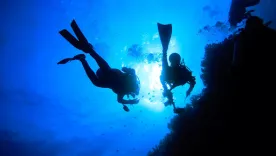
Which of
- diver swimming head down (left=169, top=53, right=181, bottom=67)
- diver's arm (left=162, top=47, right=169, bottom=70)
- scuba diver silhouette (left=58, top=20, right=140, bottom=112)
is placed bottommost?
diver's arm (left=162, top=47, right=169, bottom=70)

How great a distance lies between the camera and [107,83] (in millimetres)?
6754

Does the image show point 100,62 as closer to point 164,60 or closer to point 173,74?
point 164,60

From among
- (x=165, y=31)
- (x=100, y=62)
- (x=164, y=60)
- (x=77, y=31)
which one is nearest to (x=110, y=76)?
(x=100, y=62)

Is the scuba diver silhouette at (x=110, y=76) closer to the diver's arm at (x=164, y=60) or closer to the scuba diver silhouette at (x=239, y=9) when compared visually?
the diver's arm at (x=164, y=60)

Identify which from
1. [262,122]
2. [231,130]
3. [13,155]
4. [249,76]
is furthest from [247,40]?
[13,155]

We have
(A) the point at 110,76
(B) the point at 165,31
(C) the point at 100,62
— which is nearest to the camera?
(B) the point at 165,31

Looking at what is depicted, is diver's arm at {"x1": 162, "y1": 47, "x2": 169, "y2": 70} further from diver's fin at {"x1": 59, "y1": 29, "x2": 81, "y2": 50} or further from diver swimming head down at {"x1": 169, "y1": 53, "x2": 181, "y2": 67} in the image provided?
diver's fin at {"x1": 59, "y1": 29, "x2": 81, "y2": 50}

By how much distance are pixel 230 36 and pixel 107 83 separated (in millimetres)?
12904

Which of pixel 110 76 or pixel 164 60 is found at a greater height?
pixel 110 76

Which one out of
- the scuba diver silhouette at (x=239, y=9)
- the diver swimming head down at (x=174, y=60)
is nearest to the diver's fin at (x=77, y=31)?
the diver swimming head down at (x=174, y=60)

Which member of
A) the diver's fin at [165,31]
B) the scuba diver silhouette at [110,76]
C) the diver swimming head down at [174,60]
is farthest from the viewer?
the scuba diver silhouette at [110,76]

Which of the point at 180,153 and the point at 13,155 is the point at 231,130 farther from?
the point at 13,155

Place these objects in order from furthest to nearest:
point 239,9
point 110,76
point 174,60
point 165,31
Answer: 1. point 239,9
2. point 110,76
3. point 174,60
4. point 165,31

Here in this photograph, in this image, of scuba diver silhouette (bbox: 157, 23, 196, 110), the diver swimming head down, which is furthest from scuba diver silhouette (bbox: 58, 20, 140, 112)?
the diver swimming head down
